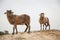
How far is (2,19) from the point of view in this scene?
1839 mm

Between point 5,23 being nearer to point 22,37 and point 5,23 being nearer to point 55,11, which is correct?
point 22,37

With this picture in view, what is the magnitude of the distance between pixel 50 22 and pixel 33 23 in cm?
21

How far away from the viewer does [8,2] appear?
1877 mm

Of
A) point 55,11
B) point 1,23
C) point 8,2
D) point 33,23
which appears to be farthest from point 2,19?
point 55,11

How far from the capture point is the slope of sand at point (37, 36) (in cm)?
182

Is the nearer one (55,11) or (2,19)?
(2,19)

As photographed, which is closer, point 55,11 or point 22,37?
point 22,37

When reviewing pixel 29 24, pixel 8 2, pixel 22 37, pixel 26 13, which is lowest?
pixel 22 37

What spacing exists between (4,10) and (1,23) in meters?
0.16

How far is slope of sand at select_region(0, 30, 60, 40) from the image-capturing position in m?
1.82

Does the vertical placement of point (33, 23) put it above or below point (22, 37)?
above

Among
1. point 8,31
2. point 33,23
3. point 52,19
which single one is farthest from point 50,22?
point 8,31

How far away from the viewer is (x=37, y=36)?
1.85 meters

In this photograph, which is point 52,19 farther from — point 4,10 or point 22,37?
point 4,10
